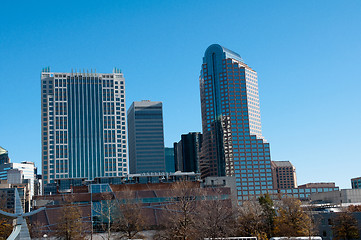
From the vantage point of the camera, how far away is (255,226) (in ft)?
351

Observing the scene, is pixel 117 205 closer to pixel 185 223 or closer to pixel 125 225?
pixel 125 225

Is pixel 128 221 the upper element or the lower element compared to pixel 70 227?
upper

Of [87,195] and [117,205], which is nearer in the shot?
[117,205]

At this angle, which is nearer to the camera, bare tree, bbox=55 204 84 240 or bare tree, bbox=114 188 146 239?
bare tree, bbox=55 204 84 240

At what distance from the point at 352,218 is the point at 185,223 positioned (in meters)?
52.4

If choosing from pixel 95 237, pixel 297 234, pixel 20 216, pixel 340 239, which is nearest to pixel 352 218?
pixel 340 239

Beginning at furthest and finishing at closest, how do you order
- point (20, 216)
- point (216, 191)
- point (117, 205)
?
1. point (216, 191)
2. point (117, 205)
3. point (20, 216)

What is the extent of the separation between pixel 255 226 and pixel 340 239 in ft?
80.8

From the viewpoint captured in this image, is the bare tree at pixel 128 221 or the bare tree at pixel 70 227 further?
the bare tree at pixel 128 221

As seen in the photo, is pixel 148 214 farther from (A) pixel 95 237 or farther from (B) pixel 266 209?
(B) pixel 266 209

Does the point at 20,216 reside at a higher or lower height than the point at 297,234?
higher

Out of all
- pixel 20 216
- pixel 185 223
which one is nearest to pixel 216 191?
pixel 185 223

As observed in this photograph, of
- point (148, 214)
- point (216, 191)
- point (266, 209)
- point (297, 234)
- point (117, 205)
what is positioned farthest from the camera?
point (216, 191)

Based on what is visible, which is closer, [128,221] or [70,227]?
[70,227]
